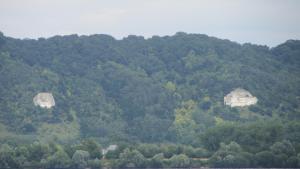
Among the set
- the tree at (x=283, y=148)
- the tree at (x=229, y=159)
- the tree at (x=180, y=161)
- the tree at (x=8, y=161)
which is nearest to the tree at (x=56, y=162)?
the tree at (x=8, y=161)

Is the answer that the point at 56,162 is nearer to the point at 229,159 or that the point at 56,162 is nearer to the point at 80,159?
the point at 80,159

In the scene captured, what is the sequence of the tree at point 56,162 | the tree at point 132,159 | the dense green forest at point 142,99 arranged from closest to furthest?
the tree at point 132,159 < the tree at point 56,162 < the dense green forest at point 142,99

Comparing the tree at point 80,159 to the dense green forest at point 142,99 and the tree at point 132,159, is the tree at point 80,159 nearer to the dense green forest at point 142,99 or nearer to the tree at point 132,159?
the dense green forest at point 142,99

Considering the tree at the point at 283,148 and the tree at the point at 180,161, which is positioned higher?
the tree at the point at 283,148

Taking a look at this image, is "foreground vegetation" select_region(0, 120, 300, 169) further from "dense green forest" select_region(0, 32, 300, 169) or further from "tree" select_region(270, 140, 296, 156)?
"dense green forest" select_region(0, 32, 300, 169)

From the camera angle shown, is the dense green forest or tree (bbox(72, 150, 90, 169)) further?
the dense green forest

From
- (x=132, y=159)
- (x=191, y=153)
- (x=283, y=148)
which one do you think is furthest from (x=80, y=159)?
(x=283, y=148)

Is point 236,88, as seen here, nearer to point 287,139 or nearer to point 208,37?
point 208,37

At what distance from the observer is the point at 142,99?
424ft

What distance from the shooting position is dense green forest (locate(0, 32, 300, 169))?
93688 mm

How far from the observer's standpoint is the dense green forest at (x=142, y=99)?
93.7 metres

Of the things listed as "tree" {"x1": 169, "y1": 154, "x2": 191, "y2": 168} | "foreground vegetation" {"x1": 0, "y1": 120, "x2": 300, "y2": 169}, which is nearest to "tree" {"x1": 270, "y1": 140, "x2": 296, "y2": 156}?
"foreground vegetation" {"x1": 0, "y1": 120, "x2": 300, "y2": 169}

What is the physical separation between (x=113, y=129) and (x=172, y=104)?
31.5 ft

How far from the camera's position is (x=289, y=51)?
485 ft
